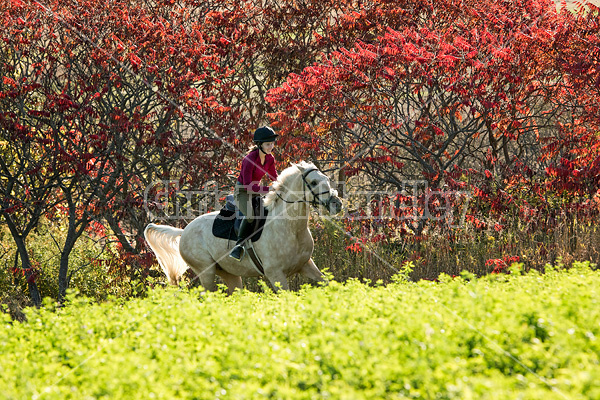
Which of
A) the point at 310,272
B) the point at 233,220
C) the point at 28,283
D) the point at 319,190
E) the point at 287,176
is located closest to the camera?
the point at 319,190

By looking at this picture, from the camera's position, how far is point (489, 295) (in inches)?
184

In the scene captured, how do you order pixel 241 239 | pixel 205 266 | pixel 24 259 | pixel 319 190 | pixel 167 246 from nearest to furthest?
pixel 319 190, pixel 241 239, pixel 205 266, pixel 167 246, pixel 24 259

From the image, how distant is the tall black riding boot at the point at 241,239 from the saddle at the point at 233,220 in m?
0.07

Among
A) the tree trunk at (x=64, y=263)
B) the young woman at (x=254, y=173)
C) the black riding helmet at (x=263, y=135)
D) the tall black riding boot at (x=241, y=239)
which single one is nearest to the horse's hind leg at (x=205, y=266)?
the tall black riding boot at (x=241, y=239)

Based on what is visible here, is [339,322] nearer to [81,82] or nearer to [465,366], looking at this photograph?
[465,366]

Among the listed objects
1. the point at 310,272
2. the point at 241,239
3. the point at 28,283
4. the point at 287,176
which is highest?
the point at 287,176

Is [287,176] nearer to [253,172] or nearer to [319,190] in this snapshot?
[253,172]

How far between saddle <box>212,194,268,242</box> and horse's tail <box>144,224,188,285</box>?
3.53 ft

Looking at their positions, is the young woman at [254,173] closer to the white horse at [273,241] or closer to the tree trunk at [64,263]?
the white horse at [273,241]

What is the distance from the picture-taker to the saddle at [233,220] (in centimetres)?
775

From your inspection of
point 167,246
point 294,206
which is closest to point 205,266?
point 167,246

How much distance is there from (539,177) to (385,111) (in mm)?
2972

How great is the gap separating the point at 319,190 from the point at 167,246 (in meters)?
3.42

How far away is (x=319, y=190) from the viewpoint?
6781mm
